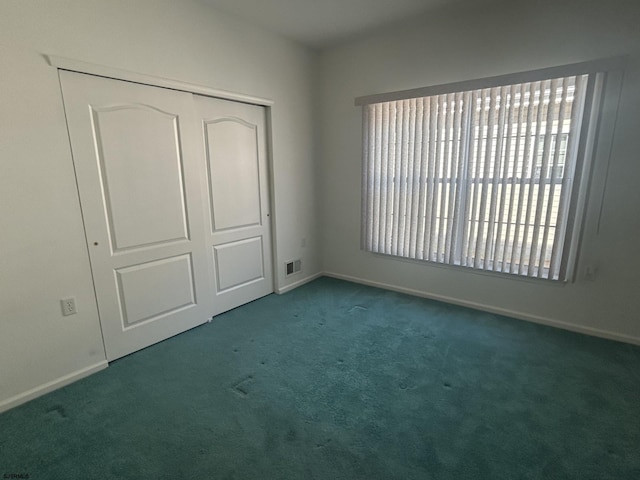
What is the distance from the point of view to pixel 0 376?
1965 millimetres

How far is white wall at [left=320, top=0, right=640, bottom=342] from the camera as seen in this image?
2.44m

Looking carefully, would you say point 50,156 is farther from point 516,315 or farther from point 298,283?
point 516,315

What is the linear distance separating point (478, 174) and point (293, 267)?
2.27m

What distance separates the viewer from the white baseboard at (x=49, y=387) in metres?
2.01

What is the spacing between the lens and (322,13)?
9.52ft

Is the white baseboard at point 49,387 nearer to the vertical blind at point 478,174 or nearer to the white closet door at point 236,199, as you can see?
the white closet door at point 236,199

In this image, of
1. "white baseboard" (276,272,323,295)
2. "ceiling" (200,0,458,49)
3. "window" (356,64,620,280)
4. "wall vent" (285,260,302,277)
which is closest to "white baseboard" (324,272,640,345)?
"window" (356,64,620,280)

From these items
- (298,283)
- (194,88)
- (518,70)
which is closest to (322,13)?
(194,88)

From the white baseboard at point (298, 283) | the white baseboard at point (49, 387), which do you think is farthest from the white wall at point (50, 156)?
the white baseboard at point (298, 283)

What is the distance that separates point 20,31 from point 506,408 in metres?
3.65

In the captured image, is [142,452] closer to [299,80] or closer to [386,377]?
[386,377]

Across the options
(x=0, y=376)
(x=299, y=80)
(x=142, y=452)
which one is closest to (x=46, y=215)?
(x=0, y=376)

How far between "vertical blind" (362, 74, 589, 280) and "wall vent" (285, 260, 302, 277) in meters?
1.03

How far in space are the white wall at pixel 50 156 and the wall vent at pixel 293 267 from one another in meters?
1.99
